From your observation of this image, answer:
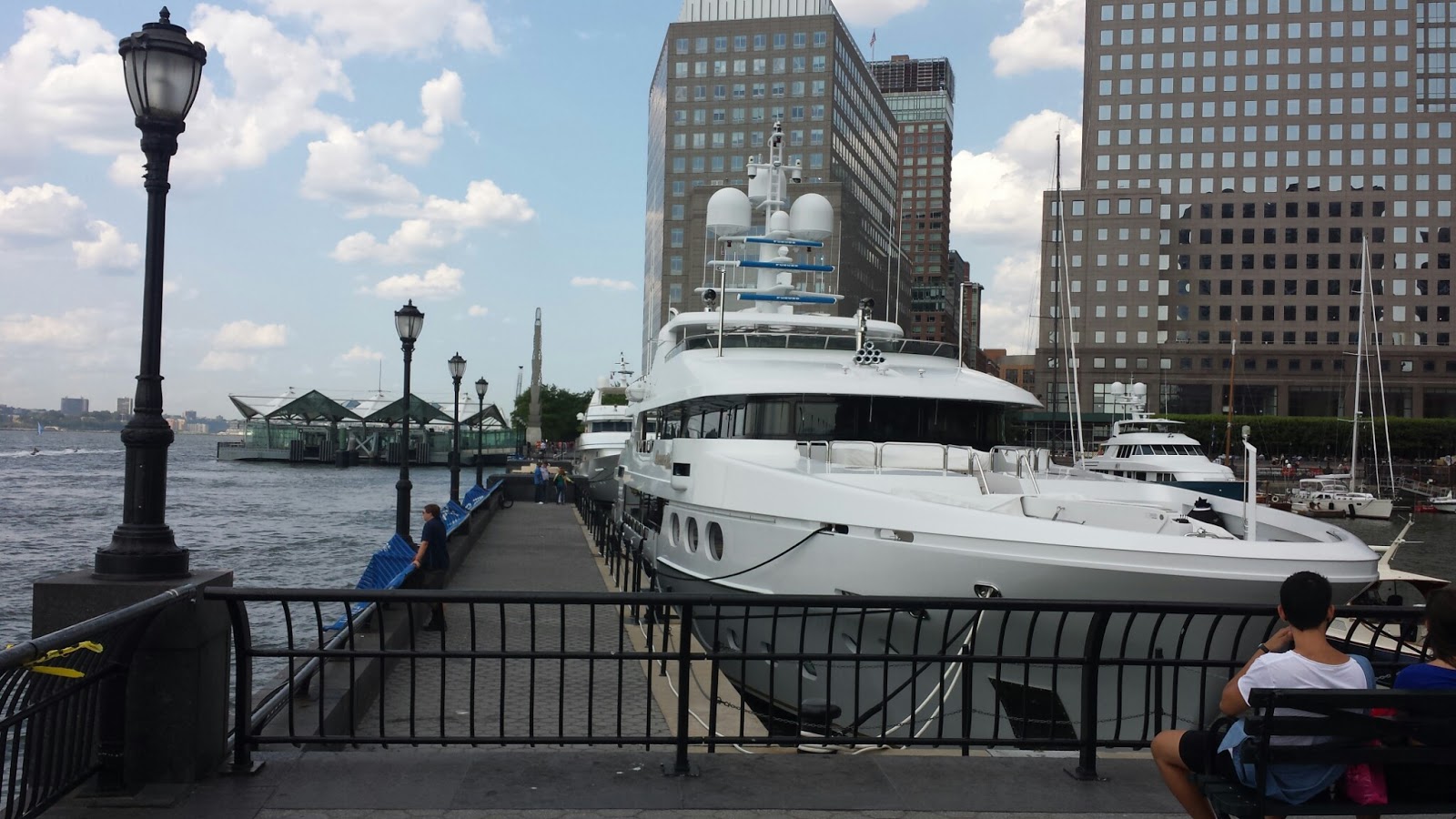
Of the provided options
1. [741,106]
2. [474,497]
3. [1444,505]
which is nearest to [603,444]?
[474,497]

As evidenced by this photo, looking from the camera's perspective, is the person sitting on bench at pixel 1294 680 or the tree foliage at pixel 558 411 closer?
the person sitting on bench at pixel 1294 680

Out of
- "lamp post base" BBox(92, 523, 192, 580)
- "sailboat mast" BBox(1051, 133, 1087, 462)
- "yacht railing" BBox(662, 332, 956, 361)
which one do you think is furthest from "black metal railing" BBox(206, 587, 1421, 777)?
"sailboat mast" BBox(1051, 133, 1087, 462)

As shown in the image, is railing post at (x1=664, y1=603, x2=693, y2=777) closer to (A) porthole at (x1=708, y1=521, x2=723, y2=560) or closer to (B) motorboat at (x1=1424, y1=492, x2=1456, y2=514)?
(A) porthole at (x1=708, y1=521, x2=723, y2=560)

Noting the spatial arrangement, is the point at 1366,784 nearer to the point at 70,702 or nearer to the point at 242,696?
Result: the point at 242,696

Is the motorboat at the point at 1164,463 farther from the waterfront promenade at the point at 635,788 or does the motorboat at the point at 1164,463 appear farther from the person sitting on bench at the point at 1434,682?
the person sitting on bench at the point at 1434,682

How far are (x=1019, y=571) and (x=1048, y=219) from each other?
324 ft

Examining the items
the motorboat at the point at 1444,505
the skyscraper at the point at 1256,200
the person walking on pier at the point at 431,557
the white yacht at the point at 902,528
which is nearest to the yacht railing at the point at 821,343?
the white yacht at the point at 902,528

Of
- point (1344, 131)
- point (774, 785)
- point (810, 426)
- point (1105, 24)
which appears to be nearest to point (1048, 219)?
point (1105, 24)

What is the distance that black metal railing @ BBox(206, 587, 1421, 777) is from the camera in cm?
608

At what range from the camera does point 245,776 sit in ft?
18.9

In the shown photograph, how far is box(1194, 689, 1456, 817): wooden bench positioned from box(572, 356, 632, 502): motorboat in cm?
2917

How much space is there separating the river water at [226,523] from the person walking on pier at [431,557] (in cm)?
791

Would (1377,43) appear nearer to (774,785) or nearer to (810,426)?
(810,426)

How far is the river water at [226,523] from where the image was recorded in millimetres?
28859
